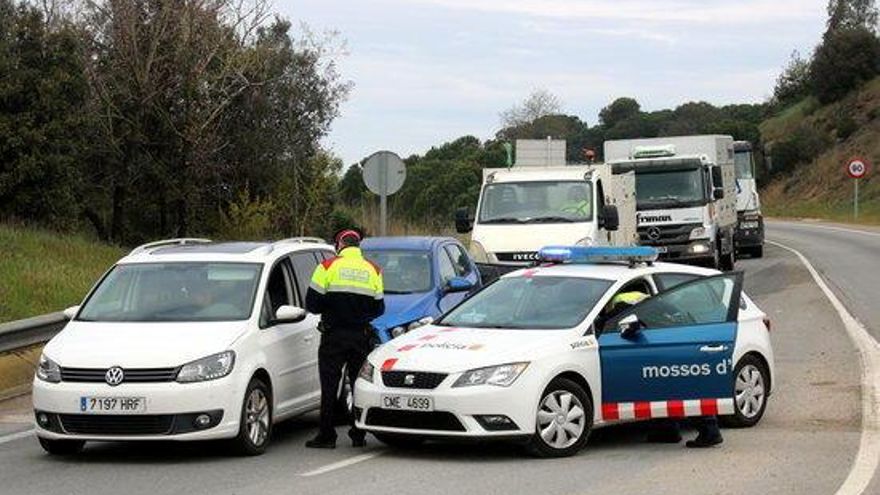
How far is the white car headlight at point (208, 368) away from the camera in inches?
351

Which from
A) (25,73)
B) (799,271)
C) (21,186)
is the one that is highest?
(25,73)

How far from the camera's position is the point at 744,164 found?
39.2 metres

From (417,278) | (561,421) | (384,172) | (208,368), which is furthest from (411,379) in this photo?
(384,172)

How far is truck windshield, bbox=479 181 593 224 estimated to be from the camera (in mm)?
20453

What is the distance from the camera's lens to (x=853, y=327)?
18078 millimetres

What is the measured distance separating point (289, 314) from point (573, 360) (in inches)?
88.4

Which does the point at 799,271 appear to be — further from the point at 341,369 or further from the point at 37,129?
the point at 341,369

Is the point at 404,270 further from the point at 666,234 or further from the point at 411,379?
the point at 666,234

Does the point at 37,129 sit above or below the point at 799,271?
above

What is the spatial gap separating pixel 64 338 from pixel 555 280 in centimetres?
394

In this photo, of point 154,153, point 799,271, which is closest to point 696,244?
point 799,271

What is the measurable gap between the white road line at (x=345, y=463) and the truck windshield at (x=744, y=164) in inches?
1211

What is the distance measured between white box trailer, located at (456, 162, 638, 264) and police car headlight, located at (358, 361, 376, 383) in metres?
10.2

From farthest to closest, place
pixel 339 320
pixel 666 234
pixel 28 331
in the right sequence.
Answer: pixel 666 234
pixel 28 331
pixel 339 320
